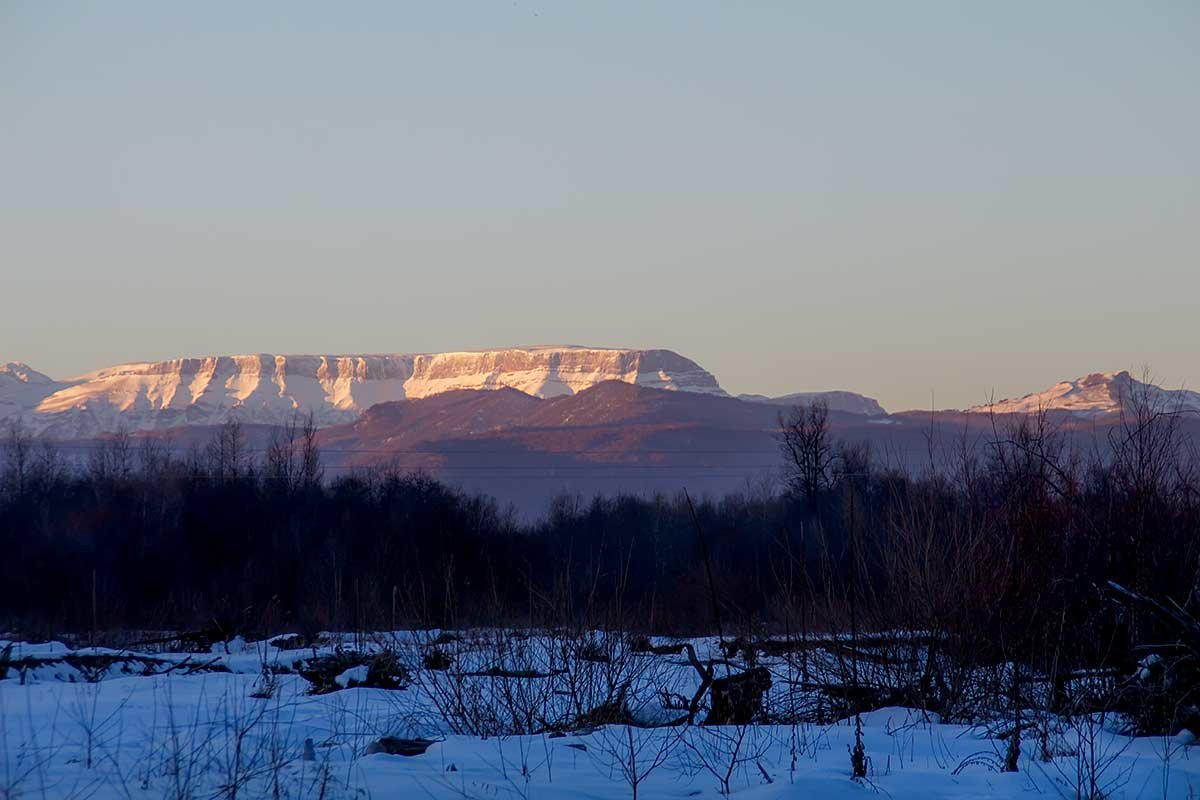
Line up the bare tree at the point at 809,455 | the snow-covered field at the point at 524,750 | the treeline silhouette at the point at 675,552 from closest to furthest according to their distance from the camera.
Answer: the snow-covered field at the point at 524,750
the treeline silhouette at the point at 675,552
the bare tree at the point at 809,455

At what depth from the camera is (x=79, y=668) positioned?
1653cm

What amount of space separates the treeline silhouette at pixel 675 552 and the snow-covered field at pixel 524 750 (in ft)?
2.82

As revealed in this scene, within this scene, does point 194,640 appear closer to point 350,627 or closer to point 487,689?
point 350,627

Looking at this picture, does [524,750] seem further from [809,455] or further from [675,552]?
[809,455]

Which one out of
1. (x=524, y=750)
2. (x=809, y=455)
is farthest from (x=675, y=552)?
(x=524, y=750)

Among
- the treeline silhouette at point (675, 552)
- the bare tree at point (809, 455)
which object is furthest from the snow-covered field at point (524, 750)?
the bare tree at point (809, 455)

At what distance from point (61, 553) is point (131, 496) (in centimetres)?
897

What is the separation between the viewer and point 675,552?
57156 mm

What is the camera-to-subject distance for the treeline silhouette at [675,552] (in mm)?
13141

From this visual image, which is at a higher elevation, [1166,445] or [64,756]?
[1166,445]

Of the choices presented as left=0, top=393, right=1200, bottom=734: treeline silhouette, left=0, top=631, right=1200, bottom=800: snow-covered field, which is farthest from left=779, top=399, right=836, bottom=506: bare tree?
left=0, top=631, right=1200, bottom=800: snow-covered field

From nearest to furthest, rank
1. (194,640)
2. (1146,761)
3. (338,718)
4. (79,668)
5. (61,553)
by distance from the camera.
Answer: (1146,761)
(338,718)
(79,668)
(194,640)
(61,553)

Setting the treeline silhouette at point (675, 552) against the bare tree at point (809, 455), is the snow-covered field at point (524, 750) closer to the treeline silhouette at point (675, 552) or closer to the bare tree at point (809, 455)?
the treeline silhouette at point (675, 552)

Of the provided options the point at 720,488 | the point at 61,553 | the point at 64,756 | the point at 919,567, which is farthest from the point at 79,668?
the point at 720,488
